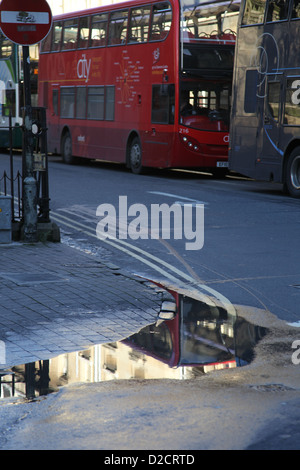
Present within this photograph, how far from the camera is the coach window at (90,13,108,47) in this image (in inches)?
985

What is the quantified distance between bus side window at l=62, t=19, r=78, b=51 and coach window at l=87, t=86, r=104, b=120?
1.99 metres

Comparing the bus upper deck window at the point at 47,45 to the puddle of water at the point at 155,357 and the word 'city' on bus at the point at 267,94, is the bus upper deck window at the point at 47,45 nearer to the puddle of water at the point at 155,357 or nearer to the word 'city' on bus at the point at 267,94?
the word 'city' on bus at the point at 267,94

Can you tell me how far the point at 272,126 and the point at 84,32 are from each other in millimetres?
10261

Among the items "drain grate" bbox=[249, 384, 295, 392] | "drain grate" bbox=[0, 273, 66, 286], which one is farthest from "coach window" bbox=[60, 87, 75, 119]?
"drain grate" bbox=[249, 384, 295, 392]

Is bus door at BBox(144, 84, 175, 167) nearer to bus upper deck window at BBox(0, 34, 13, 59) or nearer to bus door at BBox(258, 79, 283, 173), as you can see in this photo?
bus door at BBox(258, 79, 283, 173)

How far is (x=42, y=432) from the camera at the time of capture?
4.43 meters

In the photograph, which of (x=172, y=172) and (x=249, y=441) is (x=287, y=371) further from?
(x=172, y=172)

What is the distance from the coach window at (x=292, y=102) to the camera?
17.0m

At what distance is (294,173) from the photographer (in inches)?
680

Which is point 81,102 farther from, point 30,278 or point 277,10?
point 30,278

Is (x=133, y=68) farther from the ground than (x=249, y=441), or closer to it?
farther from the ground

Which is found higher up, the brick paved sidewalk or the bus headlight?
the bus headlight
